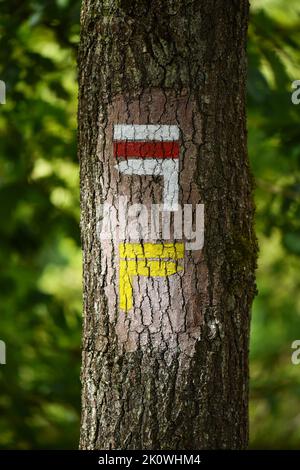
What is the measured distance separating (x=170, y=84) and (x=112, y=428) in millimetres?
1027

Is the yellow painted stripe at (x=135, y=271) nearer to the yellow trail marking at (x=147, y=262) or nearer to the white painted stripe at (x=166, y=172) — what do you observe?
the yellow trail marking at (x=147, y=262)

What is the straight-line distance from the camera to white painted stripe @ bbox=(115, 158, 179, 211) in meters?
2.01

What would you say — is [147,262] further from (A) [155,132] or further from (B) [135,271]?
(A) [155,132]

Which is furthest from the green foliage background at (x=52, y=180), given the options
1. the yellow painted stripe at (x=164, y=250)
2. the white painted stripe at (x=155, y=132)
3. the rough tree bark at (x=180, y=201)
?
the yellow painted stripe at (x=164, y=250)

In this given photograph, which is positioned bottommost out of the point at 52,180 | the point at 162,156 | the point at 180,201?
the point at 180,201

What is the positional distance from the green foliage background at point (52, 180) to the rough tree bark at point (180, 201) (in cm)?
132

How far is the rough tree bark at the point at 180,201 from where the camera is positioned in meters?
2.01

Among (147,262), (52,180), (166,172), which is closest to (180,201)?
(166,172)

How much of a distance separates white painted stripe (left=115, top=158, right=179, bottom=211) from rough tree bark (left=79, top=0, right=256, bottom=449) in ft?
0.06

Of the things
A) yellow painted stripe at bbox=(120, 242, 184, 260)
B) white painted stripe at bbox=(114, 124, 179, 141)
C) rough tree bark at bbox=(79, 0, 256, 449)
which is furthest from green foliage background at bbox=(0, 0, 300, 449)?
yellow painted stripe at bbox=(120, 242, 184, 260)

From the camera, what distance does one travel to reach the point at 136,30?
2.02 meters

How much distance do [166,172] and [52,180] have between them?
2.41 m

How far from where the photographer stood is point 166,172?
202cm
